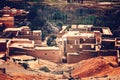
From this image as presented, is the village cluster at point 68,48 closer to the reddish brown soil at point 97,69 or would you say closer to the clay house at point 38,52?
the clay house at point 38,52

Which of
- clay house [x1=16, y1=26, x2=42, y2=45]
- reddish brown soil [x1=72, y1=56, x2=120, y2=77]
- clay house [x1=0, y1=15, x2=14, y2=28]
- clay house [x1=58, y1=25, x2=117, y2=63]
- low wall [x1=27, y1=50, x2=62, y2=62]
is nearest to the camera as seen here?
reddish brown soil [x1=72, y1=56, x2=120, y2=77]

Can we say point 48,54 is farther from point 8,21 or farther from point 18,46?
point 8,21

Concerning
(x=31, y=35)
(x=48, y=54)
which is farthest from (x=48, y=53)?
(x=31, y=35)

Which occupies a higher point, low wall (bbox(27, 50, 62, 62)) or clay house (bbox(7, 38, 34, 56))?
clay house (bbox(7, 38, 34, 56))

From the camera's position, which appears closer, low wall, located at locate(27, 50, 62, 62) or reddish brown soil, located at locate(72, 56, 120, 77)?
reddish brown soil, located at locate(72, 56, 120, 77)

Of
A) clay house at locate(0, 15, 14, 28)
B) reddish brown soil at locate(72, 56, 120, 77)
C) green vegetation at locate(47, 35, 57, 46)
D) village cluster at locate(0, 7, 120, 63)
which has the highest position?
clay house at locate(0, 15, 14, 28)

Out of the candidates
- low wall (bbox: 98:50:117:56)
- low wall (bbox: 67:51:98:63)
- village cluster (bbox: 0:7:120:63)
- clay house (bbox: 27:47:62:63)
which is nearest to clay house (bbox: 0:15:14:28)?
village cluster (bbox: 0:7:120:63)

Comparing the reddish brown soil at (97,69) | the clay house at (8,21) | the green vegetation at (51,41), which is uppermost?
the clay house at (8,21)

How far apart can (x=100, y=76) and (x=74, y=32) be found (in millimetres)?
11042

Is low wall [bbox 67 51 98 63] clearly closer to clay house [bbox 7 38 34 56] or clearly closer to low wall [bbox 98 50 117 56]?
low wall [bbox 98 50 117 56]

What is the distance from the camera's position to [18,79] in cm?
2336

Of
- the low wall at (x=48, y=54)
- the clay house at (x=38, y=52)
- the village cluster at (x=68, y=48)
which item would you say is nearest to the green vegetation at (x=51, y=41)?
the village cluster at (x=68, y=48)

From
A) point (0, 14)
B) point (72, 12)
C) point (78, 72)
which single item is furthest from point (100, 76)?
point (72, 12)

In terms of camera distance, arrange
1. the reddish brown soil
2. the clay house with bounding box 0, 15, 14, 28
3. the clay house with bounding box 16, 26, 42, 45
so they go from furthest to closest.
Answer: the clay house with bounding box 0, 15, 14, 28, the clay house with bounding box 16, 26, 42, 45, the reddish brown soil
